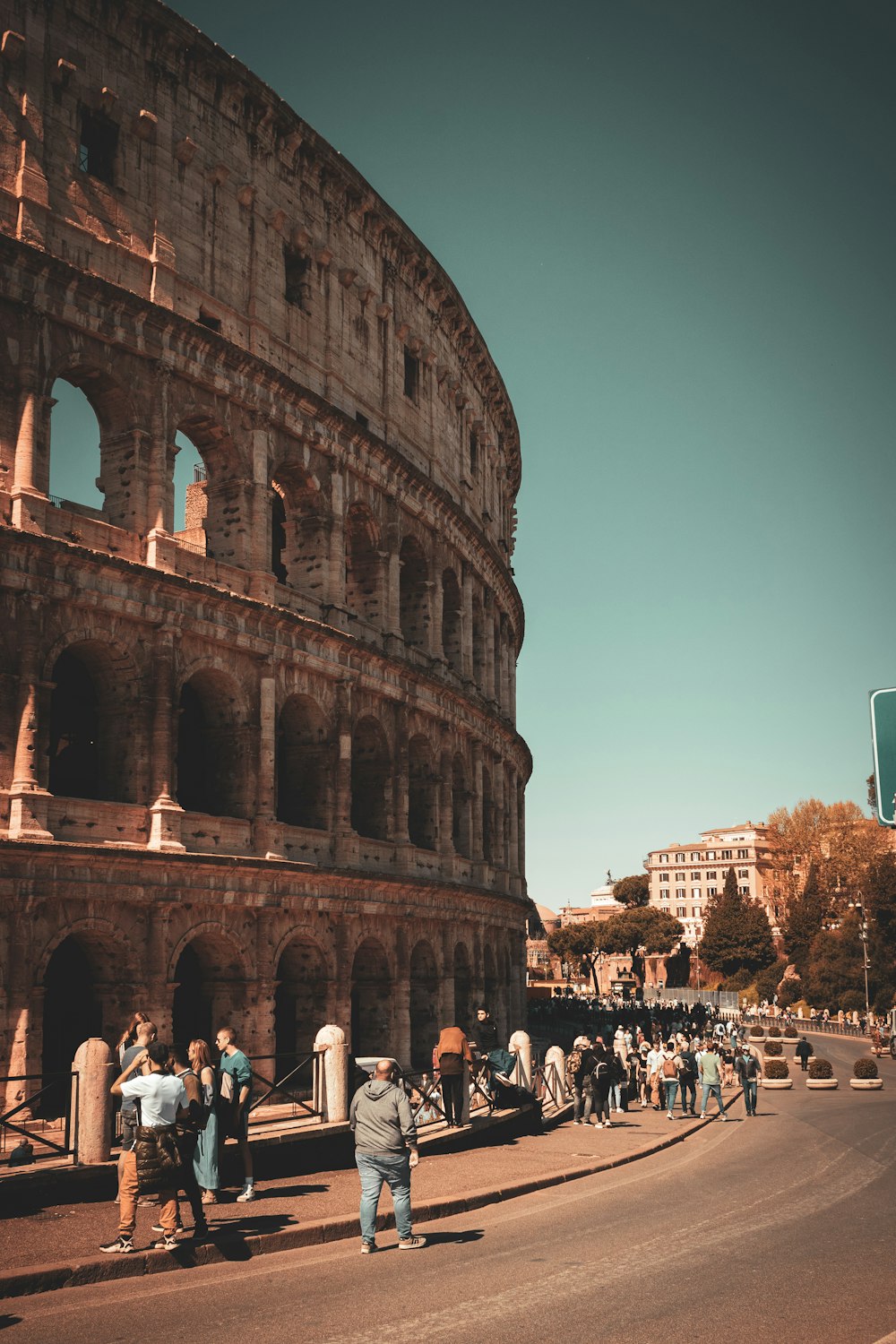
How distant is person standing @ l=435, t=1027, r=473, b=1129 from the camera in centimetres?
1908

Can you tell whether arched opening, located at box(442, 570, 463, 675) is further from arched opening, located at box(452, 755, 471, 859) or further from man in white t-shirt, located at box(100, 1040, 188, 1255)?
man in white t-shirt, located at box(100, 1040, 188, 1255)

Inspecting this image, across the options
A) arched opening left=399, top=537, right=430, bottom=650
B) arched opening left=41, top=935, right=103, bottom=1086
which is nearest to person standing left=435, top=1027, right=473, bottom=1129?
arched opening left=41, top=935, right=103, bottom=1086

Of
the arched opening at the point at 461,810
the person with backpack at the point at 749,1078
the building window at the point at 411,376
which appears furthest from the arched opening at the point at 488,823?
the building window at the point at 411,376

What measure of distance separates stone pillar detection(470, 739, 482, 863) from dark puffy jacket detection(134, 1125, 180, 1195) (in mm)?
24135

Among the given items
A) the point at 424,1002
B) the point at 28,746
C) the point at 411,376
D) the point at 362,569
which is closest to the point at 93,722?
the point at 28,746

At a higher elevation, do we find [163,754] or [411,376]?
[411,376]

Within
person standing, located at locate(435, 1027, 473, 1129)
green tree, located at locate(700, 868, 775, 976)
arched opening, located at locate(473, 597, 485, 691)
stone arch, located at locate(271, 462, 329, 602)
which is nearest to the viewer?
person standing, located at locate(435, 1027, 473, 1129)

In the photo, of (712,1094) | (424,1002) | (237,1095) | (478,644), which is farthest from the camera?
(478,644)

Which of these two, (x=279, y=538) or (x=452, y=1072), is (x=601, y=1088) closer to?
(x=452, y=1072)

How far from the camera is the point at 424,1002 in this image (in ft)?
101

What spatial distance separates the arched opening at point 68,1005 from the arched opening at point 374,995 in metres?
7.71

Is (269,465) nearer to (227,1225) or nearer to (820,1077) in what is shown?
(227,1225)

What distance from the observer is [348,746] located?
27016 millimetres

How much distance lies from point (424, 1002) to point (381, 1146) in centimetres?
2020
